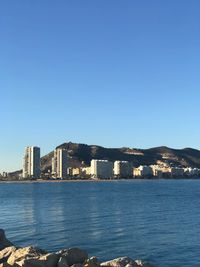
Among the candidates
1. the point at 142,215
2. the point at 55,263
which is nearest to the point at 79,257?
the point at 55,263

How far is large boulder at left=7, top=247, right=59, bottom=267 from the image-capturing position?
22688 millimetres

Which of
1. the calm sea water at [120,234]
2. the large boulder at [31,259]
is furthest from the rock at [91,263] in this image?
the calm sea water at [120,234]

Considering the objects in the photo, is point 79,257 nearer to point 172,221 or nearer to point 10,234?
point 10,234

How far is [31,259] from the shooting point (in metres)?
22.8

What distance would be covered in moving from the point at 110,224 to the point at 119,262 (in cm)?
3429

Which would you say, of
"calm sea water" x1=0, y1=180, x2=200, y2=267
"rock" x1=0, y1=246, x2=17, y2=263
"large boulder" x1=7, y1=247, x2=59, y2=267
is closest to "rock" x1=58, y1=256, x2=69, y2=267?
"large boulder" x1=7, y1=247, x2=59, y2=267

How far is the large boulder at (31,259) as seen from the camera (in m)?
22.7

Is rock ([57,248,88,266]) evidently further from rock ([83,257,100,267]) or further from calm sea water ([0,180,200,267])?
calm sea water ([0,180,200,267])

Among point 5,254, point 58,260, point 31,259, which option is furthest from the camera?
point 5,254

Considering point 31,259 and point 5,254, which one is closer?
point 31,259

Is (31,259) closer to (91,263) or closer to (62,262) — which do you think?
(62,262)

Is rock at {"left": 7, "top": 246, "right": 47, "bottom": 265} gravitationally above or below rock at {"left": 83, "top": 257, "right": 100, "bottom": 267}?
above

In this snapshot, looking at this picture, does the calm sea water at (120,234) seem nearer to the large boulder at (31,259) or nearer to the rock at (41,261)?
the large boulder at (31,259)

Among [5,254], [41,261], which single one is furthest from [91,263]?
[5,254]
